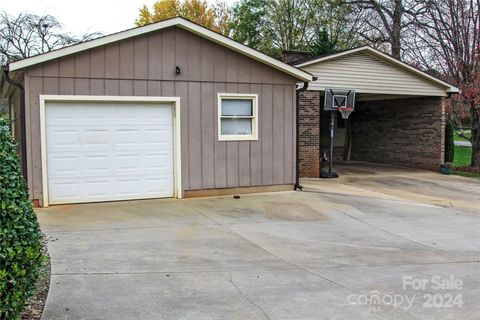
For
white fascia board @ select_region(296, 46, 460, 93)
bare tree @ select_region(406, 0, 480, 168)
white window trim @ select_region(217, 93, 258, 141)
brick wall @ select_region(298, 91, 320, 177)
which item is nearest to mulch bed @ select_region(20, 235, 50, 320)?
white window trim @ select_region(217, 93, 258, 141)

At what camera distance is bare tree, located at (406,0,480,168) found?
725 inches

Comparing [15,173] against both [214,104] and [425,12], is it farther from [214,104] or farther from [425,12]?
[425,12]

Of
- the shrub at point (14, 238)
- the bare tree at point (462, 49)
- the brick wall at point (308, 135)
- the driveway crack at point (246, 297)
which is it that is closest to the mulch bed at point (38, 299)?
the shrub at point (14, 238)

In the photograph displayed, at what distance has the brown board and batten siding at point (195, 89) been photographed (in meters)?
10.1

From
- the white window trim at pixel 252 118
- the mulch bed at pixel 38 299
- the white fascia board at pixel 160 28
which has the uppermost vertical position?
the white fascia board at pixel 160 28

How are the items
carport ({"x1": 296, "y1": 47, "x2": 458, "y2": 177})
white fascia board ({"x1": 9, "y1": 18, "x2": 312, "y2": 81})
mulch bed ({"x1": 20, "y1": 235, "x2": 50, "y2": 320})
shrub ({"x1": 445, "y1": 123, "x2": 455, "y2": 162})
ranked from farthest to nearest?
shrub ({"x1": 445, "y1": 123, "x2": 455, "y2": 162}) < carport ({"x1": 296, "y1": 47, "x2": 458, "y2": 177}) < white fascia board ({"x1": 9, "y1": 18, "x2": 312, "y2": 81}) < mulch bed ({"x1": 20, "y1": 235, "x2": 50, "y2": 320})

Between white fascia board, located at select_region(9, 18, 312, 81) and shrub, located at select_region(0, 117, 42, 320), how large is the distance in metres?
6.49

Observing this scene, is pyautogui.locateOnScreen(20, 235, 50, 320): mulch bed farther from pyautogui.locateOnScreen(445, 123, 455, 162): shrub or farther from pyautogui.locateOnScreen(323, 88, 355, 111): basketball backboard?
pyautogui.locateOnScreen(445, 123, 455, 162): shrub

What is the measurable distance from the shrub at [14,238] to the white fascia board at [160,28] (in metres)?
6.49

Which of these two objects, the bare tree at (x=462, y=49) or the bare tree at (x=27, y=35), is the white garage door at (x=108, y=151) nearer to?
the bare tree at (x=462, y=49)

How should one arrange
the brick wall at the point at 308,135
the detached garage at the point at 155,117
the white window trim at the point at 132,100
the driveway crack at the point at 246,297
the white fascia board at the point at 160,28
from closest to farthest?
the driveway crack at the point at 246,297 → the white fascia board at the point at 160,28 → the white window trim at the point at 132,100 → the detached garage at the point at 155,117 → the brick wall at the point at 308,135

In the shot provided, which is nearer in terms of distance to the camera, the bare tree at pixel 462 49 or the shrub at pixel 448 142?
the bare tree at pixel 462 49

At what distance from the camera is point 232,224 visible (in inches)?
342

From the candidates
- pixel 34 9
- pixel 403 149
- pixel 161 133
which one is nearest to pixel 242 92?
pixel 161 133
